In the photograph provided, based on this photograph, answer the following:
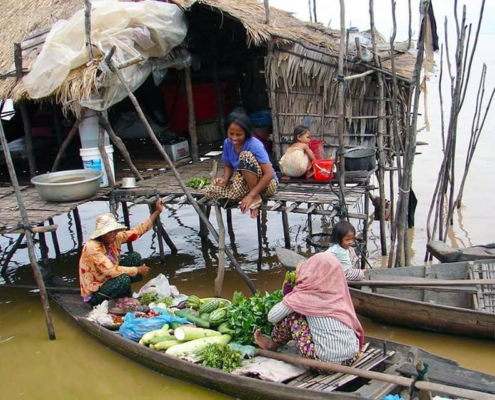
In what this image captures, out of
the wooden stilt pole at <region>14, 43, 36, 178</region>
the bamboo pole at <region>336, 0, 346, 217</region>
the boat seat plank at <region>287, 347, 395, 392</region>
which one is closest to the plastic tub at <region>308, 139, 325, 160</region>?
the bamboo pole at <region>336, 0, 346, 217</region>

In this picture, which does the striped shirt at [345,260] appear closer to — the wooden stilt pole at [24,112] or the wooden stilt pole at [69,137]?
the wooden stilt pole at [69,137]

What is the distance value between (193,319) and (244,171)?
174 cm

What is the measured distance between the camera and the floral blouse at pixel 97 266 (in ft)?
19.3

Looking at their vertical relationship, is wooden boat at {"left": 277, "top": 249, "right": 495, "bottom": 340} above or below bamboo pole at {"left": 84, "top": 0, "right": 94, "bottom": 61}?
below

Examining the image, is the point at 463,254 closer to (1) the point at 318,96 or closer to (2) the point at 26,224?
(1) the point at 318,96

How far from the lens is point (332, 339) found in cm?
445

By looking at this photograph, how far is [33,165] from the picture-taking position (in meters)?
8.30

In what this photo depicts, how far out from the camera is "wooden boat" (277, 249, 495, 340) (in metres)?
5.64

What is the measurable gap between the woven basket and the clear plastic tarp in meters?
2.35

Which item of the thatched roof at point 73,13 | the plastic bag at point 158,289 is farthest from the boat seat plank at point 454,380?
the thatched roof at point 73,13

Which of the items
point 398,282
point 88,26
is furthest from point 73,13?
point 398,282

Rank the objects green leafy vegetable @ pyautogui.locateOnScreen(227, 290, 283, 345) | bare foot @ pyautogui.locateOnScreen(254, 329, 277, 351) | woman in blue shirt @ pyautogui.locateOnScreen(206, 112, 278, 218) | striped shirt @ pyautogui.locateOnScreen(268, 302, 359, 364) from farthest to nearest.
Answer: woman in blue shirt @ pyautogui.locateOnScreen(206, 112, 278, 218) → green leafy vegetable @ pyautogui.locateOnScreen(227, 290, 283, 345) → bare foot @ pyautogui.locateOnScreen(254, 329, 277, 351) → striped shirt @ pyautogui.locateOnScreen(268, 302, 359, 364)

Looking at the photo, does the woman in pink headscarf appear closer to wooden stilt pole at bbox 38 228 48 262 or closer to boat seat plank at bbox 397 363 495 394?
boat seat plank at bbox 397 363 495 394

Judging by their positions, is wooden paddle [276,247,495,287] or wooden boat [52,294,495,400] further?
wooden paddle [276,247,495,287]
